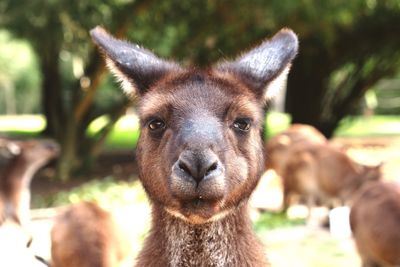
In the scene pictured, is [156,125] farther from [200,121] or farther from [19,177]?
[19,177]

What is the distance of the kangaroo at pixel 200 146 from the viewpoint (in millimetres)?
3141

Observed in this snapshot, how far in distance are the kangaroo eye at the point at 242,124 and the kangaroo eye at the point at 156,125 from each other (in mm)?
364

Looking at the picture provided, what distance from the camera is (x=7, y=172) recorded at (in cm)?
1006

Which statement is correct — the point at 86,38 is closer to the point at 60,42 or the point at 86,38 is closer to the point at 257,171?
the point at 60,42

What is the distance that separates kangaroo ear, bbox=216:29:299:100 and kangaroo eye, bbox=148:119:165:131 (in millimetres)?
538

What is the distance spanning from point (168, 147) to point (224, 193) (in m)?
0.36

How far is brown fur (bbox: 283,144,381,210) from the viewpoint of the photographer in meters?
10.3

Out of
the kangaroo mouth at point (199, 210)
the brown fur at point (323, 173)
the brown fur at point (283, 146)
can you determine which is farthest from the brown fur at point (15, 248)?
the brown fur at point (283, 146)

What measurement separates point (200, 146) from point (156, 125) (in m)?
0.46

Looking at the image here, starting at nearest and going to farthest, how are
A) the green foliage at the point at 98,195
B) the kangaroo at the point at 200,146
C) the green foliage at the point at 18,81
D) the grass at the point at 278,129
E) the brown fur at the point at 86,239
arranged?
the kangaroo at the point at 200,146
the brown fur at the point at 86,239
the green foliage at the point at 98,195
the grass at the point at 278,129
the green foliage at the point at 18,81

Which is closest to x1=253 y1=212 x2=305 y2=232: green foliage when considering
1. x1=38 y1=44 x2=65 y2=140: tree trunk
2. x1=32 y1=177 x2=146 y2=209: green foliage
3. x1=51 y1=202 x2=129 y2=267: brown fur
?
x1=32 y1=177 x2=146 y2=209: green foliage

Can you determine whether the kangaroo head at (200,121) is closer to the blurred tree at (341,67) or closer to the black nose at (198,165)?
the black nose at (198,165)

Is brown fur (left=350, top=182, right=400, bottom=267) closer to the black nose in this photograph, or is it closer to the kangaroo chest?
the kangaroo chest

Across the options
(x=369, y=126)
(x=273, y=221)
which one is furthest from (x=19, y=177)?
(x=369, y=126)
